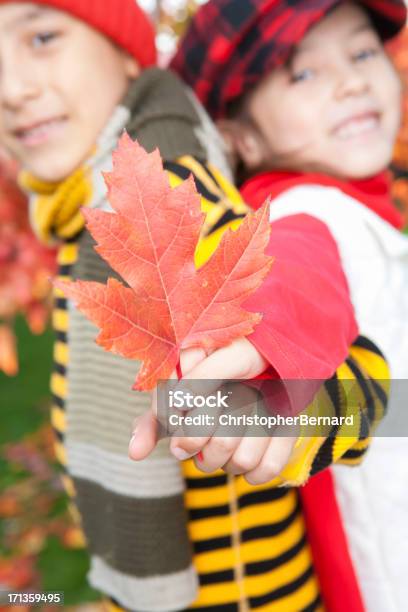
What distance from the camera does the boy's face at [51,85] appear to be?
1.12 meters

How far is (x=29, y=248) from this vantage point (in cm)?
209

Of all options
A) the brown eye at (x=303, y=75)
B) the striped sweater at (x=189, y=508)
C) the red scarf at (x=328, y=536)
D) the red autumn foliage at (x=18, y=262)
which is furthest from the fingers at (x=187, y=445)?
the red autumn foliage at (x=18, y=262)

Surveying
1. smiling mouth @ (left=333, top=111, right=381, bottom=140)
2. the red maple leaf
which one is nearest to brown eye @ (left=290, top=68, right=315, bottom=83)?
smiling mouth @ (left=333, top=111, right=381, bottom=140)

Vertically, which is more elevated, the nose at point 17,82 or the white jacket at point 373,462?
the nose at point 17,82

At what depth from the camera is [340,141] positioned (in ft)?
3.79

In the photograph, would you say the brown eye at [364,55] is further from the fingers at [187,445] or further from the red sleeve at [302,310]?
the fingers at [187,445]

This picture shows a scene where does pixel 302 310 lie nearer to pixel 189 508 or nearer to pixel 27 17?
pixel 189 508

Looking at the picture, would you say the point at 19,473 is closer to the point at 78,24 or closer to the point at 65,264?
the point at 65,264

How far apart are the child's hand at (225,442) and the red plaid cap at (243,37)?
761mm

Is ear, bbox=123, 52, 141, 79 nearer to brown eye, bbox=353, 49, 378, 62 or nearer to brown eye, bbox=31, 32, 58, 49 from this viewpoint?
brown eye, bbox=31, 32, 58, 49

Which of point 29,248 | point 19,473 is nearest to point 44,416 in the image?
point 19,473

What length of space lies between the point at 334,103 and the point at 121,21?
1.46ft

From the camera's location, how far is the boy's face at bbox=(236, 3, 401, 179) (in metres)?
1.15

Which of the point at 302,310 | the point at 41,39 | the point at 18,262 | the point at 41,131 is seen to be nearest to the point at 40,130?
the point at 41,131
